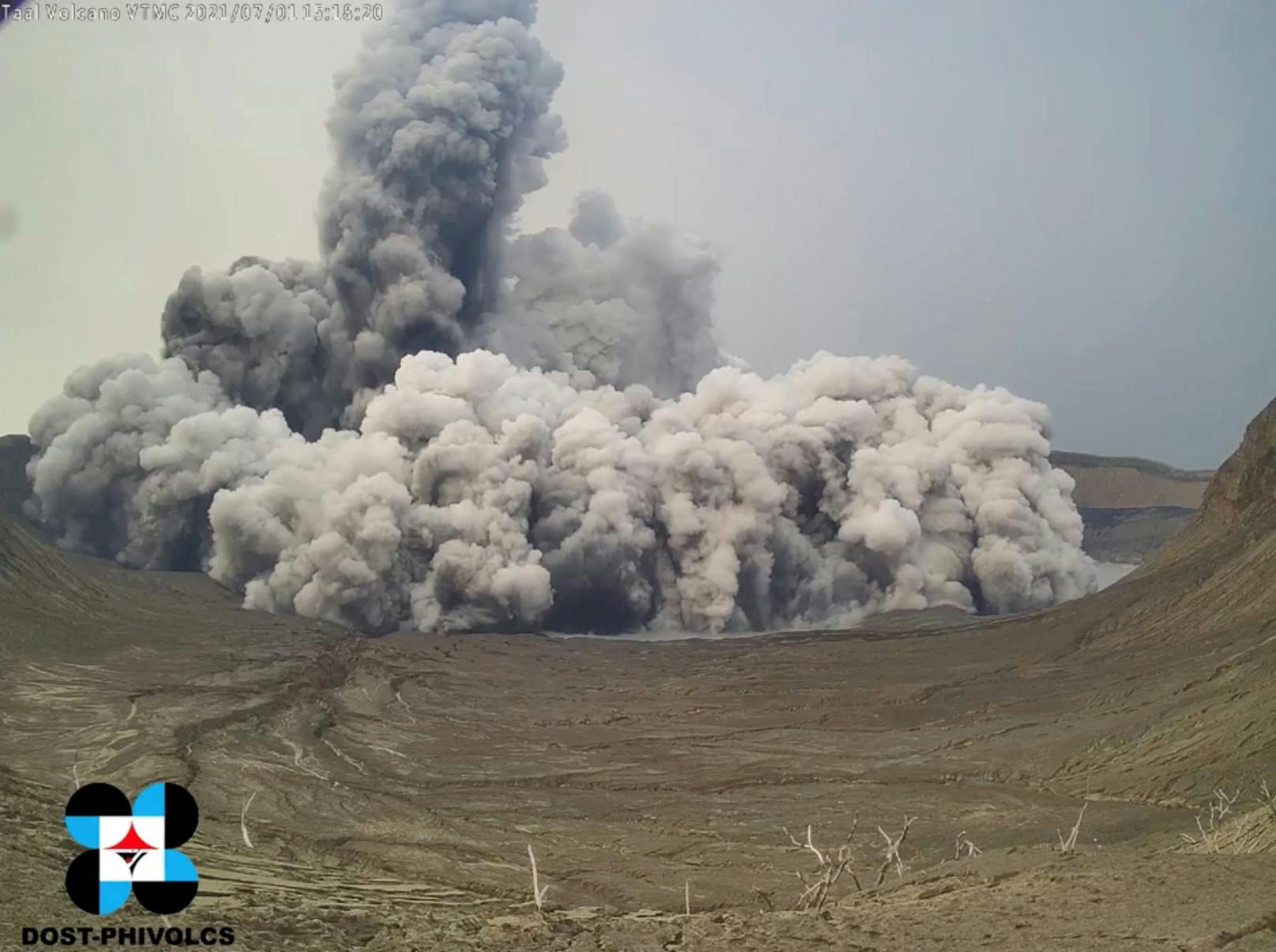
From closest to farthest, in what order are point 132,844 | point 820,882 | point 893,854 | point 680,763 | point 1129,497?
1. point 132,844
2. point 820,882
3. point 893,854
4. point 680,763
5. point 1129,497

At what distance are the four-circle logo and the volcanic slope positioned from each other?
0.29m

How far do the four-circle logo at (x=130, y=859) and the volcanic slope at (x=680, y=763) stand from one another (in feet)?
0.96

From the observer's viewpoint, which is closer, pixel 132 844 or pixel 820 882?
pixel 132 844

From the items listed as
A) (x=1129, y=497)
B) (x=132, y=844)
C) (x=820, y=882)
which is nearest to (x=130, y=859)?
(x=132, y=844)

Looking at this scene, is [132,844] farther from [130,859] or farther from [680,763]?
[680,763]

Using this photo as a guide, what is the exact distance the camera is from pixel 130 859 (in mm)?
11422

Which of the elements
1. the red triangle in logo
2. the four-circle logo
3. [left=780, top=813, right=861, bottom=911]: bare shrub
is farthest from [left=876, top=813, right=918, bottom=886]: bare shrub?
the red triangle in logo

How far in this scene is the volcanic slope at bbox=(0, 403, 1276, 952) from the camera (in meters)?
11.8

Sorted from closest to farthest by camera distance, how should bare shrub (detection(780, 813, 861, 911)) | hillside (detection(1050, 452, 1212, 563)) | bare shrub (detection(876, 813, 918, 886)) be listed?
bare shrub (detection(780, 813, 861, 911)) → bare shrub (detection(876, 813, 918, 886)) → hillside (detection(1050, 452, 1212, 563))

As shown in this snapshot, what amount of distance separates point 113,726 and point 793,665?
71.7ft

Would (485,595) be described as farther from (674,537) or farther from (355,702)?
(355,702)

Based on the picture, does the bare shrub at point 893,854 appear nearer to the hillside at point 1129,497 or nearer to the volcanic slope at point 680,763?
the volcanic slope at point 680,763

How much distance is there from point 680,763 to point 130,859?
63.6 feet

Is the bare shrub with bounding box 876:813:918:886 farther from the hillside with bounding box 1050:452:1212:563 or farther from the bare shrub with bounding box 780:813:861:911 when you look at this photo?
the hillside with bounding box 1050:452:1212:563
